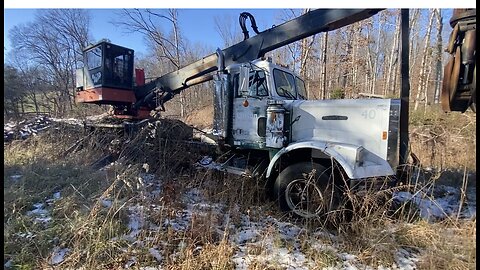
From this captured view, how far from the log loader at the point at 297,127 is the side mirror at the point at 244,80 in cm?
2

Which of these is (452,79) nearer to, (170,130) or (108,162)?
(170,130)

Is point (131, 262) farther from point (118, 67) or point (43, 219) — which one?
point (118, 67)

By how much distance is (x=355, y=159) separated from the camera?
128 inches

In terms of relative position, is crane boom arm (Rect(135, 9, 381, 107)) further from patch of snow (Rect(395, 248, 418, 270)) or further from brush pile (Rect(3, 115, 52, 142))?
brush pile (Rect(3, 115, 52, 142))

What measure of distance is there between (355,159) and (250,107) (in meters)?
1.94

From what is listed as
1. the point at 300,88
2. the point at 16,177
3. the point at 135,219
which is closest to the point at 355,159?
the point at 300,88

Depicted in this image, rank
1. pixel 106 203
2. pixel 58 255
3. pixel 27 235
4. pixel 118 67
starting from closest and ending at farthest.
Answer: pixel 58 255 → pixel 27 235 → pixel 106 203 → pixel 118 67

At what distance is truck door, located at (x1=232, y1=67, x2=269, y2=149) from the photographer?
4297 mm

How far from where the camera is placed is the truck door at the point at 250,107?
4297 mm

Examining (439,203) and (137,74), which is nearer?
(439,203)

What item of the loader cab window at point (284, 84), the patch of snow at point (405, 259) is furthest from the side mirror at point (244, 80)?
the patch of snow at point (405, 259)

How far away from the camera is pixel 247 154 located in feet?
15.9

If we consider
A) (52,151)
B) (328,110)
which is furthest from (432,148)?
(52,151)

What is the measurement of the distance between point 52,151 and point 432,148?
390 inches
